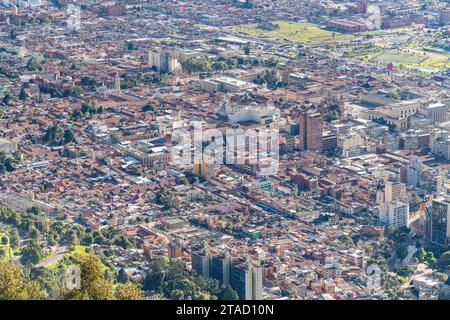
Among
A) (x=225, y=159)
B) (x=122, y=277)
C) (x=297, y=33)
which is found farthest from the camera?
(x=297, y=33)

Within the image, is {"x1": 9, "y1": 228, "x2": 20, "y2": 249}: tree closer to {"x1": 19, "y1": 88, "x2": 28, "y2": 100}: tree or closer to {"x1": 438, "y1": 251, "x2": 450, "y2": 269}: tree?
{"x1": 438, "y1": 251, "x2": 450, "y2": 269}: tree

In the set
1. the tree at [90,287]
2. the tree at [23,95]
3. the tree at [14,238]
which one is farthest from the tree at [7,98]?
the tree at [90,287]

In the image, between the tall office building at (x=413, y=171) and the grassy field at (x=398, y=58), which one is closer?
the tall office building at (x=413, y=171)

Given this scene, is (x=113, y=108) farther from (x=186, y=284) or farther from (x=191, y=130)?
(x=186, y=284)

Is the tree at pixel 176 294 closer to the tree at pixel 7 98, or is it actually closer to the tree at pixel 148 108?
the tree at pixel 148 108

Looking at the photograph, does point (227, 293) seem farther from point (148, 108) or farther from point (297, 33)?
point (297, 33)

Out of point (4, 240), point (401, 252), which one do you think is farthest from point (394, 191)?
point (4, 240)
